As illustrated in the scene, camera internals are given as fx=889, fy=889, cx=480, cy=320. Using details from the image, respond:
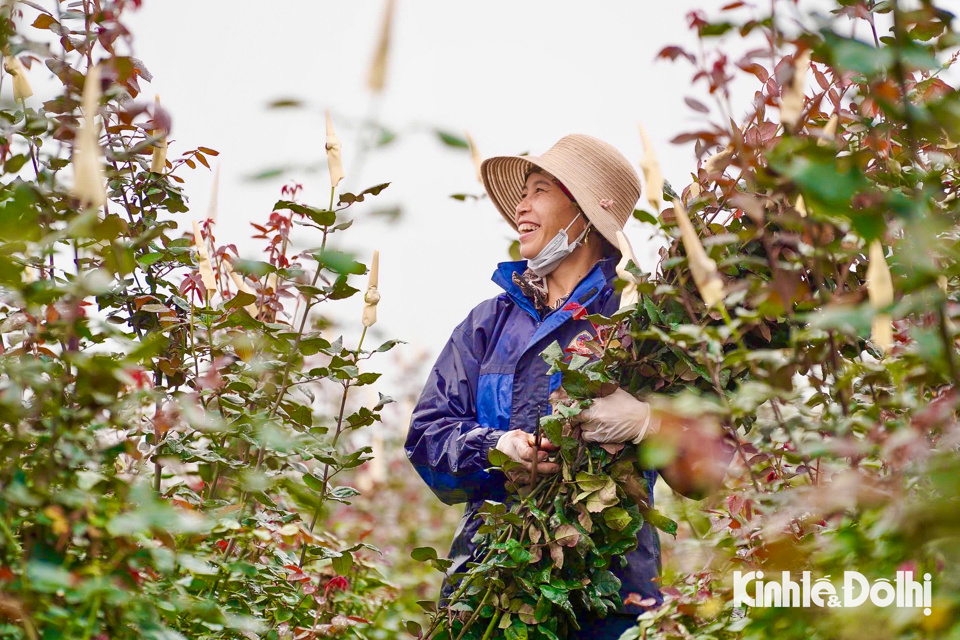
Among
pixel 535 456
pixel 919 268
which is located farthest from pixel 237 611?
pixel 919 268

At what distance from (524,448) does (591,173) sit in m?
0.86

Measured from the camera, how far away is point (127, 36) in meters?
1.73

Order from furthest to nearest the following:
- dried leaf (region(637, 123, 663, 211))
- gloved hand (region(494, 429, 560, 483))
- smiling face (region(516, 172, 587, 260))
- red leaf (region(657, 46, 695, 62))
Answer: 1. smiling face (region(516, 172, 587, 260))
2. gloved hand (region(494, 429, 560, 483))
3. red leaf (region(657, 46, 695, 62))
4. dried leaf (region(637, 123, 663, 211))

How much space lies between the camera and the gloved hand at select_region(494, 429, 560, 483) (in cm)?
191

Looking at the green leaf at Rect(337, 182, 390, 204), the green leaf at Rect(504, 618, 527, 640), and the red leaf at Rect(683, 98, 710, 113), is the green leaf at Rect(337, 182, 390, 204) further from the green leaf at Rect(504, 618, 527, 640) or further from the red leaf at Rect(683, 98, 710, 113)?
the green leaf at Rect(504, 618, 527, 640)

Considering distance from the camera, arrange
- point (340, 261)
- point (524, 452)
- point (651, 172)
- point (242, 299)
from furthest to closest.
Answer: point (524, 452), point (242, 299), point (651, 172), point (340, 261)

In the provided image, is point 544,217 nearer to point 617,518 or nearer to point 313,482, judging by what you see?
point 617,518

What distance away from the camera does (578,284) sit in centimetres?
229

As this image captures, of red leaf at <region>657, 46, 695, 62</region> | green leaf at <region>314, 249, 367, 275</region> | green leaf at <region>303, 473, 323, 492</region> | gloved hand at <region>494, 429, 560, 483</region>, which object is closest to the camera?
green leaf at <region>314, 249, 367, 275</region>

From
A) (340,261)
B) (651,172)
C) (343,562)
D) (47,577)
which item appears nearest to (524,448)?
(343,562)

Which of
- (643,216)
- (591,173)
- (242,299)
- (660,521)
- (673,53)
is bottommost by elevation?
(660,521)

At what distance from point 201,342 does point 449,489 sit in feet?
2.31

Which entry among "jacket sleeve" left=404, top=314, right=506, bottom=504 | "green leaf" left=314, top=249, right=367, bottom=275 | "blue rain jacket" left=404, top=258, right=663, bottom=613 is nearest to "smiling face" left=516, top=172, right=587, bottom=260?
"blue rain jacket" left=404, top=258, right=663, bottom=613

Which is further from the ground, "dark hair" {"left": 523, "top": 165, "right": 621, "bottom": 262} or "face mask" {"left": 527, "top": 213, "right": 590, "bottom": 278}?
"dark hair" {"left": 523, "top": 165, "right": 621, "bottom": 262}
